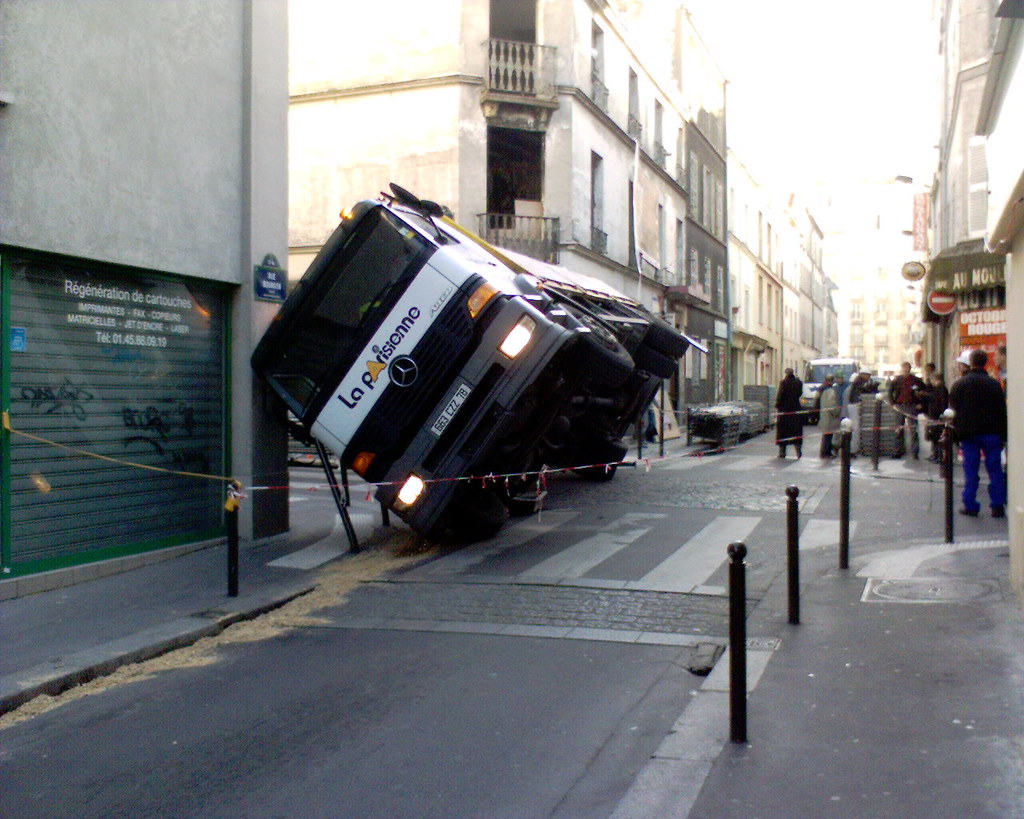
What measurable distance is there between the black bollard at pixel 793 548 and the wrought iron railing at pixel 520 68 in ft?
57.5

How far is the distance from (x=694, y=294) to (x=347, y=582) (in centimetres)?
2826

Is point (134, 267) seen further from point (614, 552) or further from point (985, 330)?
point (985, 330)

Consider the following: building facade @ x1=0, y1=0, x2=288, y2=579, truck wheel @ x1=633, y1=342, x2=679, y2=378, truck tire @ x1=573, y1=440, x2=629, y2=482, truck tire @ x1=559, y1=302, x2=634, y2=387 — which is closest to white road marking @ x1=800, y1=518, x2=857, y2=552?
truck tire @ x1=559, y1=302, x2=634, y2=387

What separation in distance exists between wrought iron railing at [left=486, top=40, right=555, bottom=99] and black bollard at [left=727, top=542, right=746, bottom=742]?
19.2m

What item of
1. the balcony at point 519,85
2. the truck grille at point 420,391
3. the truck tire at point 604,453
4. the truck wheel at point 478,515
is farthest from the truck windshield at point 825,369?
the truck grille at point 420,391

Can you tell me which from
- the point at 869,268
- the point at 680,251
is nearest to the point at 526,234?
the point at 680,251

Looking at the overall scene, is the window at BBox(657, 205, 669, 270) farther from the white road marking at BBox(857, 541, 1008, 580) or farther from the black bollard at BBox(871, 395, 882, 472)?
the white road marking at BBox(857, 541, 1008, 580)

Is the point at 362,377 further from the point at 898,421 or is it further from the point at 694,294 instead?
the point at 694,294

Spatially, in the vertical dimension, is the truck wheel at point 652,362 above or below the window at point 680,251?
below

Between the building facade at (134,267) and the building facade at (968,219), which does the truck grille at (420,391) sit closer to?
the building facade at (134,267)

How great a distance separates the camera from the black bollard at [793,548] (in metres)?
6.16

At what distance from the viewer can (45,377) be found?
7.90m

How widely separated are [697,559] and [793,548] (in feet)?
8.60

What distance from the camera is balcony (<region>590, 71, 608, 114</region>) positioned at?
80.7 feet
